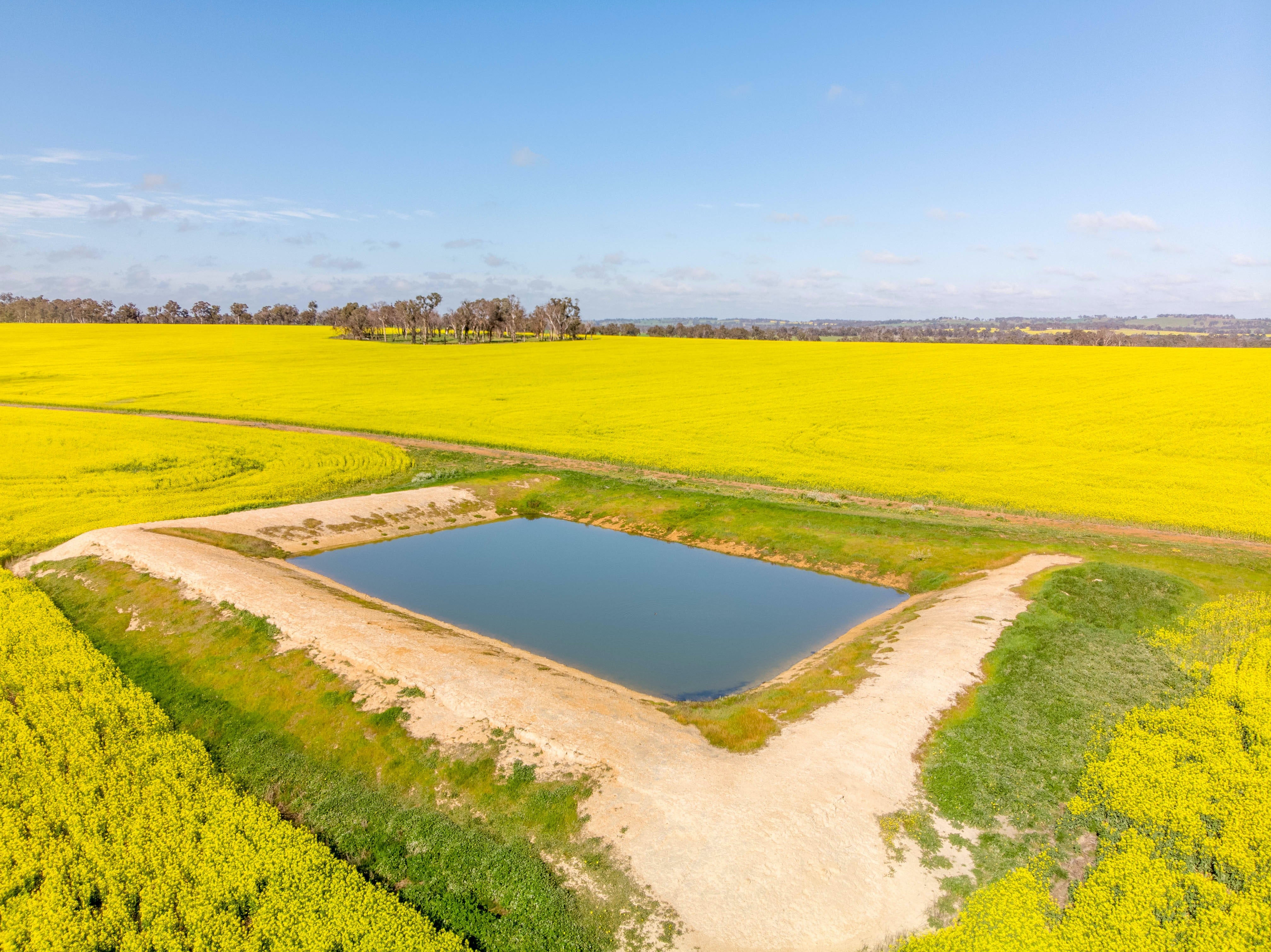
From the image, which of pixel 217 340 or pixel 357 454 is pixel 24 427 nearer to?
pixel 357 454

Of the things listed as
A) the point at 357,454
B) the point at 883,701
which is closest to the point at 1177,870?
the point at 883,701

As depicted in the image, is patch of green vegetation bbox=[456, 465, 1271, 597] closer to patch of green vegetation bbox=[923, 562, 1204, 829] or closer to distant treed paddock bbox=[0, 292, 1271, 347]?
patch of green vegetation bbox=[923, 562, 1204, 829]

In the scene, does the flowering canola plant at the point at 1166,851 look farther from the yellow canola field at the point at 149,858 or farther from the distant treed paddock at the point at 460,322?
the distant treed paddock at the point at 460,322

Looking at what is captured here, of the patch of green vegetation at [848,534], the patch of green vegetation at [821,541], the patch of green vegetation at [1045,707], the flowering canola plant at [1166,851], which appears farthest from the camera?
the patch of green vegetation at [848,534]

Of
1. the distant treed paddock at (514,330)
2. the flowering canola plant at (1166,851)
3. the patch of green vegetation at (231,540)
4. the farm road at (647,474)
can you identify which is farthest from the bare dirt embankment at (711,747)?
the distant treed paddock at (514,330)

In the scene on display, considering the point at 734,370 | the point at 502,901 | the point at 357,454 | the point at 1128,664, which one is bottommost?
the point at 502,901

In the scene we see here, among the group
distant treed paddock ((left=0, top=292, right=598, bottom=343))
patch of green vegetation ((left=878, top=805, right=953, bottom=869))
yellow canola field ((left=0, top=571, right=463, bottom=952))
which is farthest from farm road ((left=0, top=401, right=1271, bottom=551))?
distant treed paddock ((left=0, top=292, right=598, bottom=343))
